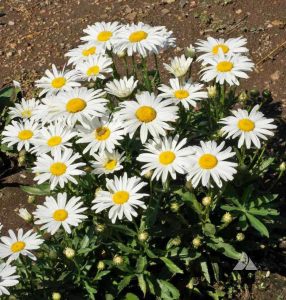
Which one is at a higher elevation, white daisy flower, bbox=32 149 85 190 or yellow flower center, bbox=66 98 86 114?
yellow flower center, bbox=66 98 86 114

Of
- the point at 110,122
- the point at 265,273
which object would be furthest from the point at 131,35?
the point at 265,273

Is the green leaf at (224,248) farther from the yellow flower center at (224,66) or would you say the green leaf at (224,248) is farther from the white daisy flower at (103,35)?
the white daisy flower at (103,35)

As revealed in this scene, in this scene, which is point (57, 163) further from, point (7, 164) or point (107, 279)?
point (7, 164)

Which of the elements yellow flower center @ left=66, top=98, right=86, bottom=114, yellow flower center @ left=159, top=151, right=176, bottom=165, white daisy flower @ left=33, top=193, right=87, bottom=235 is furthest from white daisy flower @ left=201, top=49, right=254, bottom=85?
white daisy flower @ left=33, top=193, right=87, bottom=235

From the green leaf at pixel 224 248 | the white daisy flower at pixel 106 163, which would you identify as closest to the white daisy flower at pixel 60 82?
the white daisy flower at pixel 106 163

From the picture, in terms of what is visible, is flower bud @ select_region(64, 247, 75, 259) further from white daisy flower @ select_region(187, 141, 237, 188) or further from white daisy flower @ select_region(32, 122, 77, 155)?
white daisy flower @ select_region(187, 141, 237, 188)

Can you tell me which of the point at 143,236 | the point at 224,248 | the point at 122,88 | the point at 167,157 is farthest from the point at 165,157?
the point at 224,248

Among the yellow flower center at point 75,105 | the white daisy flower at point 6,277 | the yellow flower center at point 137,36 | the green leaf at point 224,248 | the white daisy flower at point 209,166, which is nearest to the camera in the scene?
the white daisy flower at point 6,277
